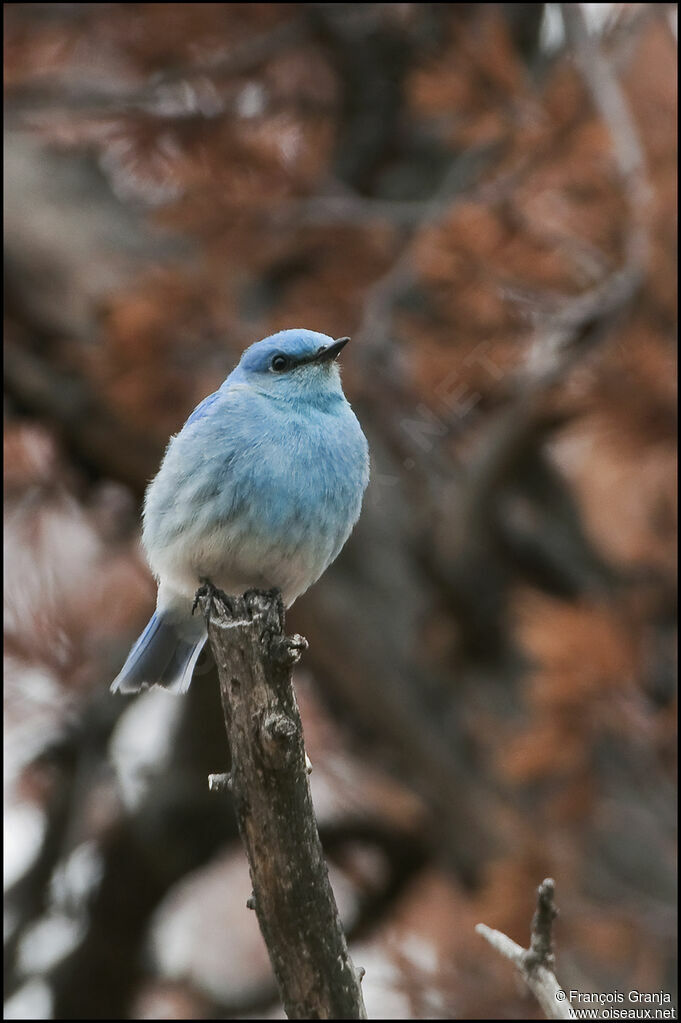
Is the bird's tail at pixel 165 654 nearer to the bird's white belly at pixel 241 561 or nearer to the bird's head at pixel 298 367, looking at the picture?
the bird's white belly at pixel 241 561

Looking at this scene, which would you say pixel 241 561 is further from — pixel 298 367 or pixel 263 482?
pixel 298 367

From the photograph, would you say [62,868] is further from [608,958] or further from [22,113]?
[22,113]

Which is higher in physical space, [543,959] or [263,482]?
[263,482]

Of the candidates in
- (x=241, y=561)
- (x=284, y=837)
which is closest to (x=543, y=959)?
(x=284, y=837)

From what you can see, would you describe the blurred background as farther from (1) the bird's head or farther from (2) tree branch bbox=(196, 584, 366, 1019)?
(2) tree branch bbox=(196, 584, 366, 1019)

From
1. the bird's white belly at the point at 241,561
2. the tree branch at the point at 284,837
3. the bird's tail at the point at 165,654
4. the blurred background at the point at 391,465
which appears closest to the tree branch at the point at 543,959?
the tree branch at the point at 284,837

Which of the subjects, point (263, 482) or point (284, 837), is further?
point (263, 482)
